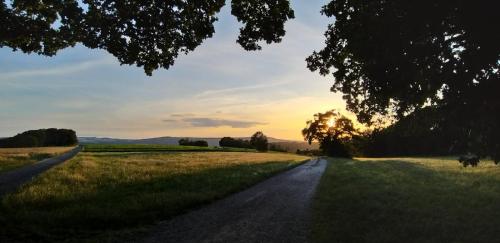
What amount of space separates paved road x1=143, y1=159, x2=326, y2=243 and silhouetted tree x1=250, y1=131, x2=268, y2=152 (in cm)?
10778

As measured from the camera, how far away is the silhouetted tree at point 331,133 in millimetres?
114188

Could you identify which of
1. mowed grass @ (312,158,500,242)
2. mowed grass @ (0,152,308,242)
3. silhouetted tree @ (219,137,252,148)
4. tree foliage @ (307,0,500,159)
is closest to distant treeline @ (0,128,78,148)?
silhouetted tree @ (219,137,252,148)

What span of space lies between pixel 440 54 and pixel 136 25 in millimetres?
9583

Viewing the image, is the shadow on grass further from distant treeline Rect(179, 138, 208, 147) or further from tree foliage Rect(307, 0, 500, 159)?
distant treeline Rect(179, 138, 208, 147)

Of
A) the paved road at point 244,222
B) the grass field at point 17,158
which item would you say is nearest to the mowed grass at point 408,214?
the paved road at point 244,222

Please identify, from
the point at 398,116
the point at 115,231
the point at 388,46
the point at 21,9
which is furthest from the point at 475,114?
the point at 21,9

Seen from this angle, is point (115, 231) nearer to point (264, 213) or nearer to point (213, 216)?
point (213, 216)

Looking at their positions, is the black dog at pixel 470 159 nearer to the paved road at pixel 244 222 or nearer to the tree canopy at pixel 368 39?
the tree canopy at pixel 368 39

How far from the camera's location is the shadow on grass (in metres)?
11.2

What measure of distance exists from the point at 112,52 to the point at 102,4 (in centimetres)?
158

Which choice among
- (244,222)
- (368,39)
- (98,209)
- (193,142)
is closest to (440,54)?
(368,39)

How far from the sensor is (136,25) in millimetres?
15531

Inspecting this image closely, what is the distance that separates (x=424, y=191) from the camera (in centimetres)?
2005

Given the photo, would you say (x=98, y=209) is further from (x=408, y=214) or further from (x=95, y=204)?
(x=408, y=214)
